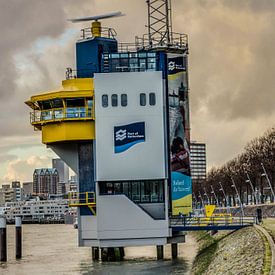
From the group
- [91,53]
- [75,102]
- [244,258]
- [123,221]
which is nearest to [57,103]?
[75,102]

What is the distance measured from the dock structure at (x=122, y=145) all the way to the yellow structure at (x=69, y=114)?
7 centimetres

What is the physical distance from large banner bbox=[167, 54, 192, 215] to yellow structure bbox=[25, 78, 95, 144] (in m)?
6.16

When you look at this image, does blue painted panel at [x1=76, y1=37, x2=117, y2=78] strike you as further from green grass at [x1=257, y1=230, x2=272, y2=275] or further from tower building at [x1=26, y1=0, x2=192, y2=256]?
green grass at [x1=257, y1=230, x2=272, y2=275]

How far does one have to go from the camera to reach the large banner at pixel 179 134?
58.9 m

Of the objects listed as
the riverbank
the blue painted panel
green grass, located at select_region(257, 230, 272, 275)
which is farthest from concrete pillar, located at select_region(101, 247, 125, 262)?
green grass, located at select_region(257, 230, 272, 275)

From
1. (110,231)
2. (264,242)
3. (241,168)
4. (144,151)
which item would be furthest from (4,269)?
(241,168)

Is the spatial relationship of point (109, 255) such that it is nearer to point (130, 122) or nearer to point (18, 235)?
point (130, 122)

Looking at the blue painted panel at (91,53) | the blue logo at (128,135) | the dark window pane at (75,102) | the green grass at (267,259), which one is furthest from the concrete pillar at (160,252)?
the green grass at (267,259)

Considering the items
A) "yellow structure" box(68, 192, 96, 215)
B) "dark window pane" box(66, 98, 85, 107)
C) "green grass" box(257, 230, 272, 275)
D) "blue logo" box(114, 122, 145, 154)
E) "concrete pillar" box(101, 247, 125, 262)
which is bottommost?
"concrete pillar" box(101, 247, 125, 262)

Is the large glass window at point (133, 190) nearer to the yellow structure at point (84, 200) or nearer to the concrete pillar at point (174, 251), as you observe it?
the yellow structure at point (84, 200)

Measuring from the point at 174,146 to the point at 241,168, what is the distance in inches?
3597

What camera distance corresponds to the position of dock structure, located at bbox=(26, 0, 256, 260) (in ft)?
184

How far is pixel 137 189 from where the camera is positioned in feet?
186

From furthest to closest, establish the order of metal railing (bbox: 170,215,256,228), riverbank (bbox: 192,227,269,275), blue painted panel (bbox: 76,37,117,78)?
blue painted panel (bbox: 76,37,117,78)
metal railing (bbox: 170,215,256,228)
riverbank (bbox: 192,227,269,275)
